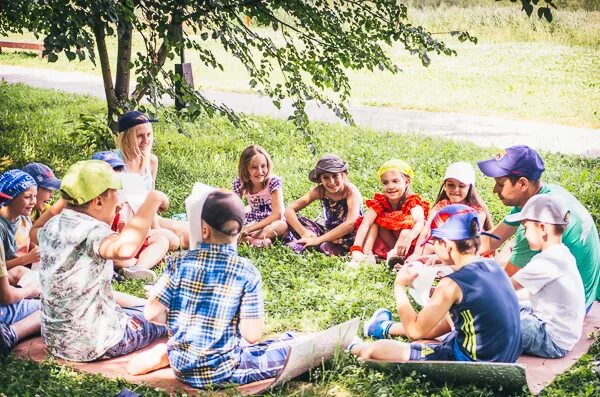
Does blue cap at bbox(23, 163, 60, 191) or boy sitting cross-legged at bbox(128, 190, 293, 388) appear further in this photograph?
blue cap at bbox(23, 163, 60, 191)

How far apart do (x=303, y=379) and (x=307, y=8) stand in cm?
352

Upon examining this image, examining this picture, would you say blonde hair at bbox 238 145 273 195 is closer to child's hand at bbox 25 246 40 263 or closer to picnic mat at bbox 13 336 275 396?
child's hand at bbox 25 246 40 263

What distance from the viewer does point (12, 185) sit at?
5621 millimetres

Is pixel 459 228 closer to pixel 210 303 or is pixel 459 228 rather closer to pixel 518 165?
pixel 518 165

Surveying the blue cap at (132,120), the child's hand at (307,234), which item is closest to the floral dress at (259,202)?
the child's hand at (307,234)

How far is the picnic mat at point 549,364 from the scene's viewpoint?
14.7 feet

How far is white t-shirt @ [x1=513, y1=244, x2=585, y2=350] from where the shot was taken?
4680mm

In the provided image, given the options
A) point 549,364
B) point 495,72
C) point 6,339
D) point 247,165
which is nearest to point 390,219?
point 247,165

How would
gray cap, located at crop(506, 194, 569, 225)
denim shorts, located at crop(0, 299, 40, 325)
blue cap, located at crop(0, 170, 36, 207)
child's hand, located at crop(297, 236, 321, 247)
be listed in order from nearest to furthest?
gray cap, located at crop(506, 194, 569, 225) < denim shorts, located at crop(0, 299, 40, 325) < blue cap, located at crop(0, 170, 36, 207) < child's hand, located at crop(297, 236, 321, 247)

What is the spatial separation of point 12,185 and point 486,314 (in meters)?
3.40

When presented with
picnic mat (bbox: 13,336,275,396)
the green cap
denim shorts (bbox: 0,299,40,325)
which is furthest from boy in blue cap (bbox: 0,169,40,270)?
the green cap

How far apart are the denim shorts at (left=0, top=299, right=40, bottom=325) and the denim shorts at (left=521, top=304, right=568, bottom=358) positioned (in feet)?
10.3

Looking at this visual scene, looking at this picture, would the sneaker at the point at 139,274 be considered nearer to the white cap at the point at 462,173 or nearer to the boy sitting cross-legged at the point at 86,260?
the boy sitting cross-legged at the point at 86,260

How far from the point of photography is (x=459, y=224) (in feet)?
14.4
